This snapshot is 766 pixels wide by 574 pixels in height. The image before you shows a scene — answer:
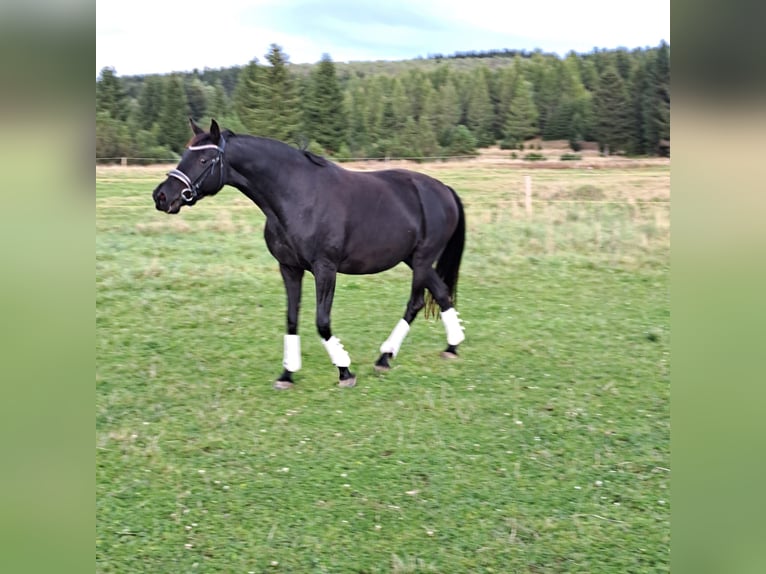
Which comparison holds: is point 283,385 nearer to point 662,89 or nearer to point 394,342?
point 394,342

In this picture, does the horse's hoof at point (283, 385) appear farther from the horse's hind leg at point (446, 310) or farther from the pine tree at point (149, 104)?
the pine tree at point (149, 104)

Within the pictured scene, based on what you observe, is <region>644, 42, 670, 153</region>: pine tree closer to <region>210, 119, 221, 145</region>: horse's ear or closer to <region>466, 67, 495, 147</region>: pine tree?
<region>210, 119, 221, 145</region>: horse's ear

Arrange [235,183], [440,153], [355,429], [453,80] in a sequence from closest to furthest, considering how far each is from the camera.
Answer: [355,429] → [235,183] → [440,153] → [453,80]

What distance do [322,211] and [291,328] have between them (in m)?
1.09

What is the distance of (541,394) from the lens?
5.64 metres

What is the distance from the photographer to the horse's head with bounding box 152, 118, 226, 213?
5.00 metres

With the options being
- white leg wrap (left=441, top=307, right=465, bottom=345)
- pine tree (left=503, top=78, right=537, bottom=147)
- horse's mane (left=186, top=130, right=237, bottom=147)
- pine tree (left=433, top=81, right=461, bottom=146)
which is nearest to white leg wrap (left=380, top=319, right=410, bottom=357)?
white leg wrap (left=441, top=307, right=465, bottom=345)

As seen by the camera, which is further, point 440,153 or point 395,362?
point 440,153

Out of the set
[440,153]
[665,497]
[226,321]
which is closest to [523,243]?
[226,321]

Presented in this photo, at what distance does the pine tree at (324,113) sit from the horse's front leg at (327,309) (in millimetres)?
26595
